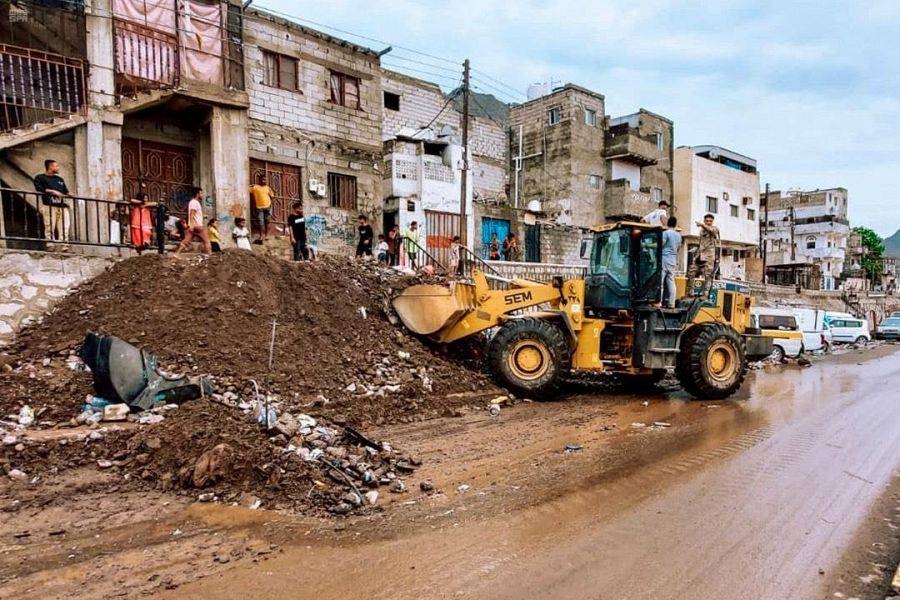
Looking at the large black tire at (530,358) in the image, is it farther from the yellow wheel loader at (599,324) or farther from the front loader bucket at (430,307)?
the front loader bucket at (430,307)

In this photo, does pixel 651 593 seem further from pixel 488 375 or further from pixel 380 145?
pixel 380 145

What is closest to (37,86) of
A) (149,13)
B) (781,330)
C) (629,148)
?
(149,13)

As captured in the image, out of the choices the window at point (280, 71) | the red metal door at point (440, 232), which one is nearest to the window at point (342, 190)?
the window at point (280, 71)

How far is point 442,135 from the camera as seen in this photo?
882 inches

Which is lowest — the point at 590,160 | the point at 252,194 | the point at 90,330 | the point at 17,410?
the point at 17,410

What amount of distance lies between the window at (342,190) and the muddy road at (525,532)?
1212 centimetres

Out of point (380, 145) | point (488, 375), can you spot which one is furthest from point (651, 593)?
point (380, 145)

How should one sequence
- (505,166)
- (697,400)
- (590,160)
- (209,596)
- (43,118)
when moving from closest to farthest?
(209,596) → (697,400) → (43,118) → (505,166) → (590,160)

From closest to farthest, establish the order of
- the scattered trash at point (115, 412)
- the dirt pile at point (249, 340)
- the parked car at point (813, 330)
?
the scattered trash at point (115, 412) < the dirt pile at point (249, 340) < the parked car at point (813, 330)

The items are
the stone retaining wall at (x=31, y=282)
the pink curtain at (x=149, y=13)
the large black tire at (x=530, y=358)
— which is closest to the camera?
the stone retaining wall at (x=31, y=282)

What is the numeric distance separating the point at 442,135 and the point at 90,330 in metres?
17.0

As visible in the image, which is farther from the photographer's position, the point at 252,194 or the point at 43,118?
the point at 252,194

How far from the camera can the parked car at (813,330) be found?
20.3m

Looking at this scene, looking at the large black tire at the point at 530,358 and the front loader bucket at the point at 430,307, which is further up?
the front loader bucket at the point at 430,307
